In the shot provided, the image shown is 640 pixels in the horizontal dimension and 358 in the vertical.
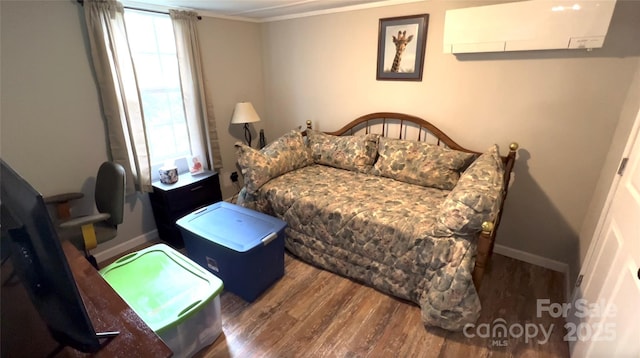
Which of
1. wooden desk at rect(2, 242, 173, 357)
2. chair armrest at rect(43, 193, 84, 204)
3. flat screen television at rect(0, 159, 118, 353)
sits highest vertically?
flat screen television at rect(0, 159, 118, 353)

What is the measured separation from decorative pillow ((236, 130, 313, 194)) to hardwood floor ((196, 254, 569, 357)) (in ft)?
2.81

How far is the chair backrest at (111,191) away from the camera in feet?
6.63

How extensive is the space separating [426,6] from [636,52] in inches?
53.9

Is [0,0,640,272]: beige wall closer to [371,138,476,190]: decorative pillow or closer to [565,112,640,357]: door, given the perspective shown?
[371,138,476,190]: decorative pillow

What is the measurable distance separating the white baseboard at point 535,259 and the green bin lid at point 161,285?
7.55ft

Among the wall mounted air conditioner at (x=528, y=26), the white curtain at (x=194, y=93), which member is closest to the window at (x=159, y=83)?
the white curtain at (x=194, y=93)

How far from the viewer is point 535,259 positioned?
7.84 feet

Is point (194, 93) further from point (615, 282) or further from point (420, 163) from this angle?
point (615, 282)

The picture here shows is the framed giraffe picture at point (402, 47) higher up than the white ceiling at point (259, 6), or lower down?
lower down

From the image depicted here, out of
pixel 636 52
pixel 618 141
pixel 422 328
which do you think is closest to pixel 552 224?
pixel 618 141

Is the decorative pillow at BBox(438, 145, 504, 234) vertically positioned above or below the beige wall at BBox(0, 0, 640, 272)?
below

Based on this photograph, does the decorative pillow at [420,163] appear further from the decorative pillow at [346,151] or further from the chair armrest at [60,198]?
the chair armrest at [60,198]

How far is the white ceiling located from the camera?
96.6 inches

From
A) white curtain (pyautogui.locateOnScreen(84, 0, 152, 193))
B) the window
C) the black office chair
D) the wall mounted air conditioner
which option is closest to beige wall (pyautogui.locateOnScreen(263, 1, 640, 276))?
the wall mounted air conditioner
